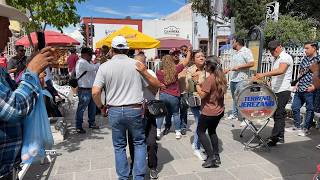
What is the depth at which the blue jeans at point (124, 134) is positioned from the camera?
12.2 ft

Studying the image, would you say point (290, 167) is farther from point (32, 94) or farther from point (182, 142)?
point (32, 94)

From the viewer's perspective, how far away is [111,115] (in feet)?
12.4

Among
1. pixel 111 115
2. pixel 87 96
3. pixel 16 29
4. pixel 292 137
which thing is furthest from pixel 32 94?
pixel 16 29

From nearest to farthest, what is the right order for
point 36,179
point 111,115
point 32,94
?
point 32,94 < point 111,115 < point 36,179

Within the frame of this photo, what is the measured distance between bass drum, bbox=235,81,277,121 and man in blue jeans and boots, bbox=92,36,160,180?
2047 millimetres

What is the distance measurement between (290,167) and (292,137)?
5.61ft

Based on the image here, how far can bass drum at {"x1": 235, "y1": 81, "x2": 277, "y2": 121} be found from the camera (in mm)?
5203

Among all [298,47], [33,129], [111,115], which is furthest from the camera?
[298,47]

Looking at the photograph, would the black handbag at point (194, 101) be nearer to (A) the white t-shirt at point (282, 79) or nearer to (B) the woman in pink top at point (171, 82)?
(B) the woman in pink top at point (171, 82)

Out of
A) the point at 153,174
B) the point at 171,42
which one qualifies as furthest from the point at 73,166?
the point at 171,42

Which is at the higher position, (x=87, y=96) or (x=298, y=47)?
(x=298, y=47)

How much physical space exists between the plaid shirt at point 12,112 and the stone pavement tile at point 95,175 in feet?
7.89

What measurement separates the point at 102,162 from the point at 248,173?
2180mm

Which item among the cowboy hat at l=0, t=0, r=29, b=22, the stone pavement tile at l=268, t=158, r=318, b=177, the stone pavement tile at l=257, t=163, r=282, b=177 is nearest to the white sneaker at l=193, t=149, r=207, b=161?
the stone pavement tile at l=257, t=163, r=282, b=177
